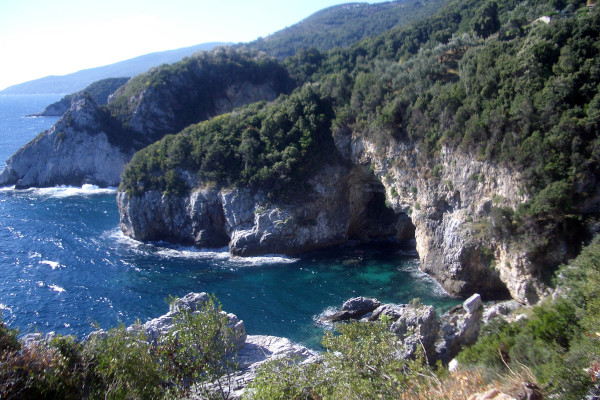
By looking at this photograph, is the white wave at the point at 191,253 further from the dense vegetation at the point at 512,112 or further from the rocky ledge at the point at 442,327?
the rocky ledge at the point at 442,327

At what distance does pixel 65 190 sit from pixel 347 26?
96.5 meters

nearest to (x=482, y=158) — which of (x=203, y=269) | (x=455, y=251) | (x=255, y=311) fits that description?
(x=455, y=251)

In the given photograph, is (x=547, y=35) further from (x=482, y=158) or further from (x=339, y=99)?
(x=339, y=99)

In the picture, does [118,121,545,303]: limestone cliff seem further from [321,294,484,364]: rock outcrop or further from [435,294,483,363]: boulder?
[321,294,484,364]: rock outcrop

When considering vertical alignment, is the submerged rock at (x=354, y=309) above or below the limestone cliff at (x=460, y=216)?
below

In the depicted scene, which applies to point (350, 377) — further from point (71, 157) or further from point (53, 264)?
point (71, 157)

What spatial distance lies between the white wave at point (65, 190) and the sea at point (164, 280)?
Result: 1353 centimetres

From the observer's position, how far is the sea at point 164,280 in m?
26.6

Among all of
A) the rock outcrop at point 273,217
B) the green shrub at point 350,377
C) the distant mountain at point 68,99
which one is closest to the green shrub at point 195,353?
the green shrub at point 350,377

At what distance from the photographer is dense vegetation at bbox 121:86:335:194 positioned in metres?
38.6

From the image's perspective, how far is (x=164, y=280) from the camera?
3250cm

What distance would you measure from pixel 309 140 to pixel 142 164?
19398mm

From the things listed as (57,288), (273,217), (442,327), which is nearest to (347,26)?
(273,217)

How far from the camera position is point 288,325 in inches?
992
